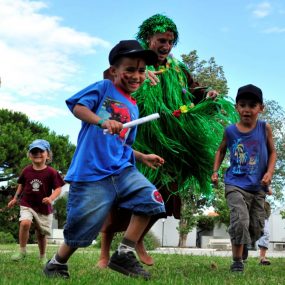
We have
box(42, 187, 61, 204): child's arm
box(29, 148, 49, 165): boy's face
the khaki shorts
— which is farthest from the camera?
box(29, 148, 49, 165): boy's face

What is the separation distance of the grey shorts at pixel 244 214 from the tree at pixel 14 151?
21319 mm

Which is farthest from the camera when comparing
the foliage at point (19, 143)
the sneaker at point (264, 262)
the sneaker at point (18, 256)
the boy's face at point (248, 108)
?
the foliage at point (19, 143)

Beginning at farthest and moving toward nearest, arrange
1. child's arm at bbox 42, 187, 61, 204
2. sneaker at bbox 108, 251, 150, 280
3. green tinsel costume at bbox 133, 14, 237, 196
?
child's arm at bbox 42, 187, 61, 204 → green tinsel costume at bbox 133, 14, 237, 196 → sneaker at bbox 108, 251, 150, 280

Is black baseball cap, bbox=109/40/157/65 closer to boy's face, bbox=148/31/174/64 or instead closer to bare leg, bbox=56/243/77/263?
bare leg, bbox=56/243/77/263

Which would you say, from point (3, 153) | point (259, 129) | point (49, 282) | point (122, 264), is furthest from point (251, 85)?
point (3, 153)

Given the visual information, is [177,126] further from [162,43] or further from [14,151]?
[14,151]

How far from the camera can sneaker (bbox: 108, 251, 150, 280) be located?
3445 mm

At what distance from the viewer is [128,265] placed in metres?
3.46

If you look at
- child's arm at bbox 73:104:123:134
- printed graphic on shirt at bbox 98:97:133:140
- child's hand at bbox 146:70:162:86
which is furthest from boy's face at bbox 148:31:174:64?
child's arm at bbox 73:104:123:134

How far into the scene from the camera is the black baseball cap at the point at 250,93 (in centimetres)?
475

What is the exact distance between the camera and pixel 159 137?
5012 millimetres

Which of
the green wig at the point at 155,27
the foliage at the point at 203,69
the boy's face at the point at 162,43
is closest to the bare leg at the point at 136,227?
the boy's face at the point at 162,43

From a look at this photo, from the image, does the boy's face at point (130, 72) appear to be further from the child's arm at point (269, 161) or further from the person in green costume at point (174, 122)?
the child's arm at point (269, 161)

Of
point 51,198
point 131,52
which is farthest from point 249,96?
point 51,198
